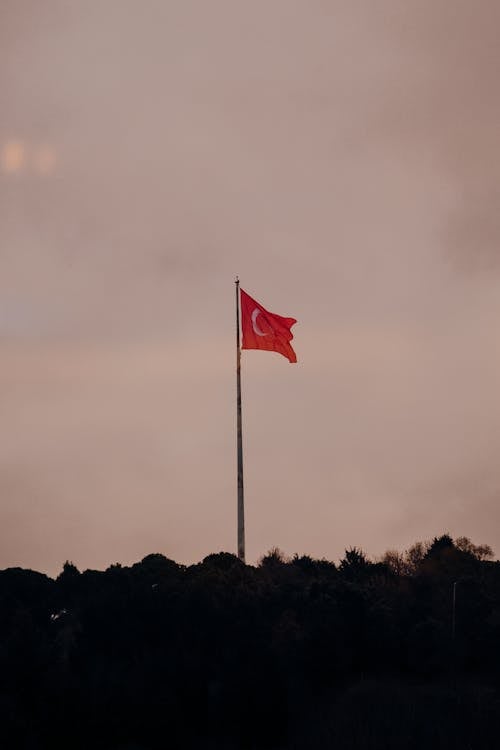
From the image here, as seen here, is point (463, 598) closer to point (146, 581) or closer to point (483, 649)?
point (483, 649)

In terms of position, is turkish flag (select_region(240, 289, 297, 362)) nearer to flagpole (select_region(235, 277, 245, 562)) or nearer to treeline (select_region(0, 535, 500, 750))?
flagpole (select_region(235, 277, 245, 562))

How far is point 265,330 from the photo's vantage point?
7144 cm

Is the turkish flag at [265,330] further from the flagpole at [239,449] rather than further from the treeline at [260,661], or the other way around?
the treeline at [260,661]

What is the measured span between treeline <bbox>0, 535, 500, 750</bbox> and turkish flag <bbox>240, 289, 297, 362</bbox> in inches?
692

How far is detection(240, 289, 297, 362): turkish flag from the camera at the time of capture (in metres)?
71.2

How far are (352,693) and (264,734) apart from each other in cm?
707

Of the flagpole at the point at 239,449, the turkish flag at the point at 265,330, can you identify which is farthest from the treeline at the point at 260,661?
the turkish flag at the point at 265,330

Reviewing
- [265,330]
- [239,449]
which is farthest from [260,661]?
[265,330]

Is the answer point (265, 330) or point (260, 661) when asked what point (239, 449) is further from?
point (260, 661)

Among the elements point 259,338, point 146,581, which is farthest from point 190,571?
point 259,338

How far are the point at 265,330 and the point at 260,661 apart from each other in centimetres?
1989

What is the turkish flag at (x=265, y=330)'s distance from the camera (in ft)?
234

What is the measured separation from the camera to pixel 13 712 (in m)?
60.7

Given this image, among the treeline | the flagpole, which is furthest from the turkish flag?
the treeline
